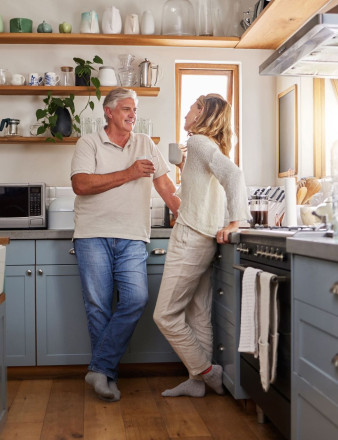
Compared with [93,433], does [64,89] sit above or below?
above

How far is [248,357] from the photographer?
2.73 metres

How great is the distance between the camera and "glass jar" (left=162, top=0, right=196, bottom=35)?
431 cm

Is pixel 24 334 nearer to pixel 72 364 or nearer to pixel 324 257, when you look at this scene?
pixel 72 364

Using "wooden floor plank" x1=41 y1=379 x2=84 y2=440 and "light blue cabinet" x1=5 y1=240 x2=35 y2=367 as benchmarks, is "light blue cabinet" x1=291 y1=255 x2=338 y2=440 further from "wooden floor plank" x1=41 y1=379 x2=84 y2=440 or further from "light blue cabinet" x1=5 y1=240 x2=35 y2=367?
"light blue cabinet" x1=5 y1=240 x2=35 y2=367

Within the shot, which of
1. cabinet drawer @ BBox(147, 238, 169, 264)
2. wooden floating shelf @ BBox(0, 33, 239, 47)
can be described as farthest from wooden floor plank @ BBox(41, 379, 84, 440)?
wooden floating shelf @ BBox(0, 33, 239, 47)

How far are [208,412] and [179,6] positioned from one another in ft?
9.00

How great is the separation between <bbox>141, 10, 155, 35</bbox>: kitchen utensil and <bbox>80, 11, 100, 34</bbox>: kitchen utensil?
0.31 m

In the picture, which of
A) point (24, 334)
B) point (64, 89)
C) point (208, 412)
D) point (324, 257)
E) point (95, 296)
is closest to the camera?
point (324, 257)

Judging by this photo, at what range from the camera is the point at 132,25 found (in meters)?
4.25

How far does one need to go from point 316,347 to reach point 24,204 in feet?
8.12

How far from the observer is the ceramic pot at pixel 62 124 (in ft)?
13.5

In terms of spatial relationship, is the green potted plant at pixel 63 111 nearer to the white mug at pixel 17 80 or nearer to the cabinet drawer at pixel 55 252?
the white mug at pixel 17 80

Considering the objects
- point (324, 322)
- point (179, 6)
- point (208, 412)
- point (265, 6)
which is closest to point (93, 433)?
point (208, 412)

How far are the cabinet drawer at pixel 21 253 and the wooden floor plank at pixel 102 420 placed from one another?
34.5 inches
